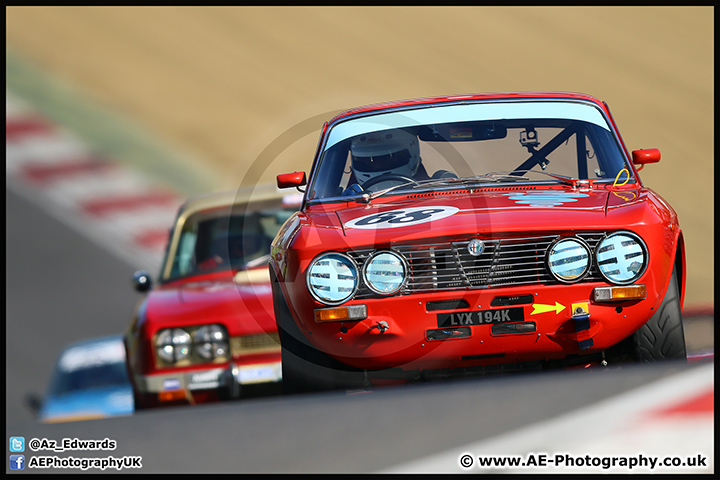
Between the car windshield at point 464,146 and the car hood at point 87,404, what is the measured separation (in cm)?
235

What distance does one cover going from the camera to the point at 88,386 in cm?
646

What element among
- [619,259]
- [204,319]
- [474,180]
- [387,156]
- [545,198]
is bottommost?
[204,319]

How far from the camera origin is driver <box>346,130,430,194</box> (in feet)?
15.9

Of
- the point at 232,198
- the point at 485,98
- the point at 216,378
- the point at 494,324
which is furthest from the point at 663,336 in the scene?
the point at 232,198

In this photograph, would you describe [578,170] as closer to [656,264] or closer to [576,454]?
[656,264]

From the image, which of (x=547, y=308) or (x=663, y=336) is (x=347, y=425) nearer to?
(x=547, y=308)

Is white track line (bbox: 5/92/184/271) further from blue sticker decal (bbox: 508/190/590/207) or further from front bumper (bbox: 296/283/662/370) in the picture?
front bumper (bbox: 296/283/662/370)

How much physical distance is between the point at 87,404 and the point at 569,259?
383cm

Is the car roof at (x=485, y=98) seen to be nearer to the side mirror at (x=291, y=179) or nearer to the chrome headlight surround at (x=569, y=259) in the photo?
the side mirror at (x=291, y=179)

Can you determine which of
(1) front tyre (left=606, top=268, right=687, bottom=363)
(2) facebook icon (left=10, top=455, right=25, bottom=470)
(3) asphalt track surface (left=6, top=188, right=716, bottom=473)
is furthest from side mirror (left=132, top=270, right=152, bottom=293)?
(1) front tyre (left=606, top=268, right=687, bottom=363)

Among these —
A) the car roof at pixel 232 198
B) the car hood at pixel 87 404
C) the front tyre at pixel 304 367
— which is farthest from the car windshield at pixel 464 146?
the car hood at pixel 87 404

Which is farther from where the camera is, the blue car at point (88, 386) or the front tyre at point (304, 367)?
the blue car at point (88, 386)

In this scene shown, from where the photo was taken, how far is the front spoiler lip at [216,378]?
524 centimetres

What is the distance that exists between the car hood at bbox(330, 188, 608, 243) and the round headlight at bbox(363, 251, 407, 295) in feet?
0.26
